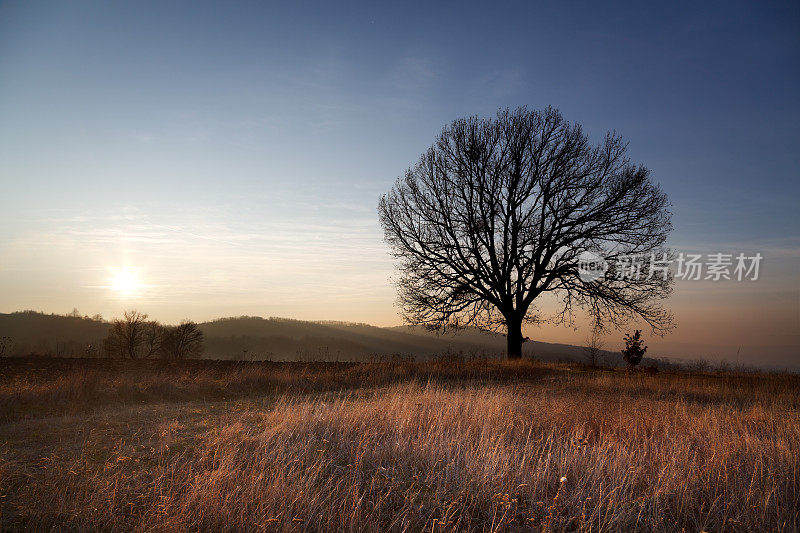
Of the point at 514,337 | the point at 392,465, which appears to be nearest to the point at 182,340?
the point at 514,337

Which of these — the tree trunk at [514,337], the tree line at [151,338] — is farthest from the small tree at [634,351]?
the tree line at [151,338]

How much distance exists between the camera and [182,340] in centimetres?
2084

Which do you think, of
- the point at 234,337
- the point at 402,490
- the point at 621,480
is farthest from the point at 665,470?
the point at 234,337

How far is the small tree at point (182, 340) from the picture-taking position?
67.0 feet

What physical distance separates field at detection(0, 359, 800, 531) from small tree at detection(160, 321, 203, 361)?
1082 cm

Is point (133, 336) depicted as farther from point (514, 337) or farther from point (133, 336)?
point (514, 337)

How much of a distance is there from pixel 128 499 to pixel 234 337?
36266mm

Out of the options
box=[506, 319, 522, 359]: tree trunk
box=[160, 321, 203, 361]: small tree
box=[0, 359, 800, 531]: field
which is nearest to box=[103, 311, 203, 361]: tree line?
box=[160, 321, 203, 361]: small tree

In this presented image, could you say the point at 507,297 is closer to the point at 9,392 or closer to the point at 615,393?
the point at 615,393

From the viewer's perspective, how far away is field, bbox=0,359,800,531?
4.09 metres

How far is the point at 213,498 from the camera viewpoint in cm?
408

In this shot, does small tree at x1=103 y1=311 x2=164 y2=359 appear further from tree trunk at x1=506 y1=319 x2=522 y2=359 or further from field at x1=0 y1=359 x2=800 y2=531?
tree trunk at x1=506 y1=319 x2=522 y2=359

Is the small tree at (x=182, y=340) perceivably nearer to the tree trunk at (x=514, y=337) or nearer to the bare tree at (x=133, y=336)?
the bare tree at (x=133, y=336)

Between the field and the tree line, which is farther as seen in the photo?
the tree line
